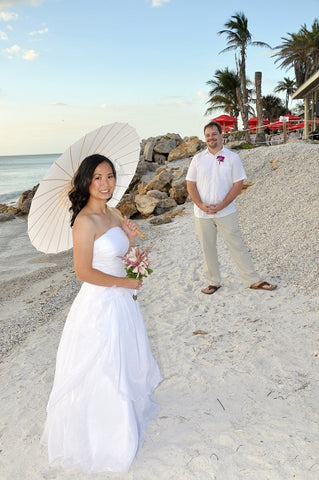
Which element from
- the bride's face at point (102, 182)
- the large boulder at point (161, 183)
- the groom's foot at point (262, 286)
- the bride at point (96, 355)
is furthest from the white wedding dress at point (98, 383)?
the large boulder at point (161, 183)

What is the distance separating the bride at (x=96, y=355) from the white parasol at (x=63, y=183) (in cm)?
25

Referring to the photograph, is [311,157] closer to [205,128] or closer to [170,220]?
[170,220]

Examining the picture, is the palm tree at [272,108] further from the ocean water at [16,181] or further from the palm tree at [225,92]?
the ocean water at [16,181]

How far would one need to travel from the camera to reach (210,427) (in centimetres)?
346

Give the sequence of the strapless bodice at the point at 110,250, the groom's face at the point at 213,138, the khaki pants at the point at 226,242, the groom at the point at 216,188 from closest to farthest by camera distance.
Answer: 1. the strapless bodice at the point at 110,250
2. the groom's face at the point at 213,138
3. the groom at the point at 216,188
4. the khaki pants at the point at 226,242

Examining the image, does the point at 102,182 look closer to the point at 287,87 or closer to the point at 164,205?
the point at 164,205

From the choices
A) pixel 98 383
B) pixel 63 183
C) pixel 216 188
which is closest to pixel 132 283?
pixel 98 383

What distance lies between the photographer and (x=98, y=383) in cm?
298

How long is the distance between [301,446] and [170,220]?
33.3ft

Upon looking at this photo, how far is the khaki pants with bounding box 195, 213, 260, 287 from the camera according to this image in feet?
19.8

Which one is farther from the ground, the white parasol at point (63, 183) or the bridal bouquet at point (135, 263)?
the white parasol at point (63, 183)

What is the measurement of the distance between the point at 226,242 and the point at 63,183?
3.40m

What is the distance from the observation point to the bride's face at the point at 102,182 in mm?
2955

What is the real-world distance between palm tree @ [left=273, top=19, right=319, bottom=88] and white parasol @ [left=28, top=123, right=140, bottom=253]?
43934 mm
